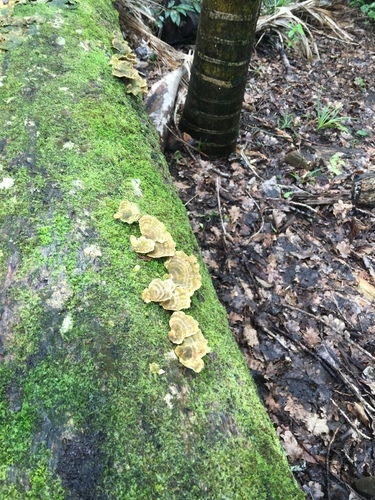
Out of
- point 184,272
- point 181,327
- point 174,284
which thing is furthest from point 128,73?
point 181,327

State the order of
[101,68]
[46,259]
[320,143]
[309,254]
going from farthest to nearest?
[320,143] → [309,254] → [101,68] → [46,259]

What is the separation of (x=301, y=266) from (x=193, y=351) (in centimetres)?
253

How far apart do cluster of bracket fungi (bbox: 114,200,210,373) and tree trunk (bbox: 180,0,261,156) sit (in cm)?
273

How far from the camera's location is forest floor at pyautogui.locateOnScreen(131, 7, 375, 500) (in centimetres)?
290

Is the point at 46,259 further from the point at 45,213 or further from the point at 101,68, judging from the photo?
the point at 101,68

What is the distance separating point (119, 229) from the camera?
7.13ft

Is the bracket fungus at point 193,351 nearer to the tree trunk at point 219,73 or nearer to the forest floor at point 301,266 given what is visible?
the forest floor at point 301,266

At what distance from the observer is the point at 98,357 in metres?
1.67

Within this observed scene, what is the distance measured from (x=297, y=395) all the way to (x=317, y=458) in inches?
17.7

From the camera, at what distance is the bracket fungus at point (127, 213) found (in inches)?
86.1

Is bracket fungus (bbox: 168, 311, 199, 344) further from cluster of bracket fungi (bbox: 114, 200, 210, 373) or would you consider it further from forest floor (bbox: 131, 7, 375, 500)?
forest floor (bbox: 131, 7, 375, 500)

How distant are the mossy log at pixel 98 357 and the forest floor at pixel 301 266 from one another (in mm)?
1178

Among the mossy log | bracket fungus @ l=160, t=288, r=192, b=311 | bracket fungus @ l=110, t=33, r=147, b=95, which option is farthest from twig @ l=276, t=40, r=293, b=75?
bracket fungus @ l=160, t=288, r=192, b=311

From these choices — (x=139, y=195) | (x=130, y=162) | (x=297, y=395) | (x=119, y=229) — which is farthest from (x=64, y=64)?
(x=297, y=395)
